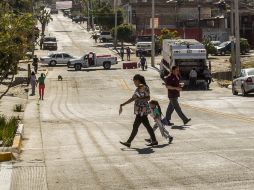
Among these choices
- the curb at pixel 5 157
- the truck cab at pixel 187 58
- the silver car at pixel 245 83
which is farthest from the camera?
the truck cab at pixel 187 58

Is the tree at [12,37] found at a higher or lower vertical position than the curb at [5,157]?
higher

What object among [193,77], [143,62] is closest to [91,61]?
[143,62]

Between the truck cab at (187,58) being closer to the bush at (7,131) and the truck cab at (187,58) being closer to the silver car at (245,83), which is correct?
the silver car at (245,83)

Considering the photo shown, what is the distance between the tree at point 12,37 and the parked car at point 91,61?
39626 millimetres

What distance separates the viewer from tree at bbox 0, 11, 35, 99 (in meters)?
14.9

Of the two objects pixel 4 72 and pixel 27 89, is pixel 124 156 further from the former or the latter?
pixel 27 89

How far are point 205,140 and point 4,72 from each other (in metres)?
6.11

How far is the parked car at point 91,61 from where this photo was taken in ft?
182

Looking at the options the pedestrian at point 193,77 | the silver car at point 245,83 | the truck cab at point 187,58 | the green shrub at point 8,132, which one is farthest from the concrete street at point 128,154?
the truck cab at point 187,58

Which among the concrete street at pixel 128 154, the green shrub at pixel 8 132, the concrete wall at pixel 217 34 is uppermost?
the concrete wall at pixel 217 34

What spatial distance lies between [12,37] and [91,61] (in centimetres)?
→ 4095

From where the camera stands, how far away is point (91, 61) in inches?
2201

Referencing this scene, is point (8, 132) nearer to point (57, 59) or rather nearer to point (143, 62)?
point (143, 62)

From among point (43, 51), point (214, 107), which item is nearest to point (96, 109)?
point (214, 107)
